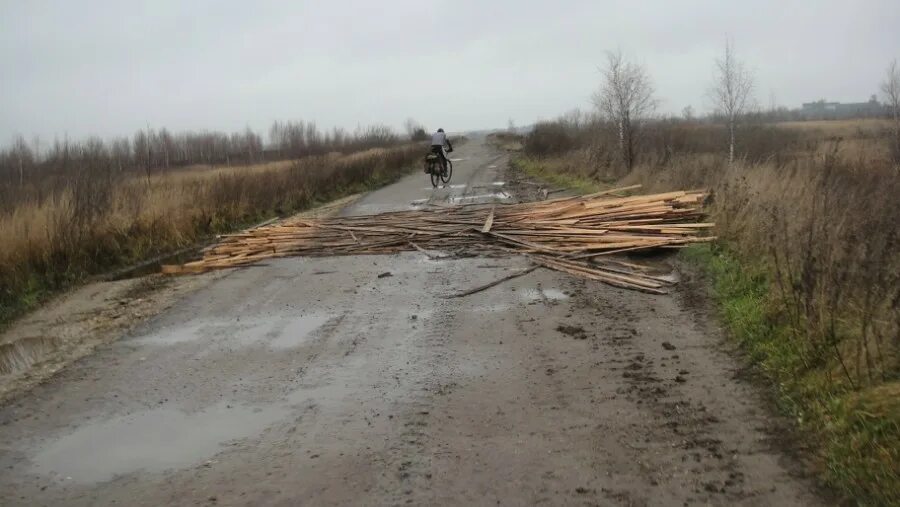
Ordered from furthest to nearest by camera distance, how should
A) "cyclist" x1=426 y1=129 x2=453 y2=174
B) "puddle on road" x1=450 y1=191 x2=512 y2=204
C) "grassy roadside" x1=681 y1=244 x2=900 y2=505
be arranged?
"cyclist" x1=426 y1=129 x2=453 y2=174 < "puddle on road" x1=450 y1=191 x2=512 y2=204 < "grassy roadside" x1=681 y1=244 x2=900 y2=505

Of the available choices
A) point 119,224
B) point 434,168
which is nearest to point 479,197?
point 434,168

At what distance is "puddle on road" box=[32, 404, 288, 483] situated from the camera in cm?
427

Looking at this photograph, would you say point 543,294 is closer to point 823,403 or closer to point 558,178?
point 823,403

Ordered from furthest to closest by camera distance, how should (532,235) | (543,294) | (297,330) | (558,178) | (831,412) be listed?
(558,178), (532,235), (543,294), (297,330), (831,412)

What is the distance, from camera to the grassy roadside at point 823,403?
3.55m

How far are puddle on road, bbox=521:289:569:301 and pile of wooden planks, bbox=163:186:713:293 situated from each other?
0.82 metres

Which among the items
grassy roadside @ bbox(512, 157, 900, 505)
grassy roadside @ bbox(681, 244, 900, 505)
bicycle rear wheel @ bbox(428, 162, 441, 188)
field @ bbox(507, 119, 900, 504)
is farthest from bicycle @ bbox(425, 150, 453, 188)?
grassy roadside @ bbox(681, 244, 900, 505)

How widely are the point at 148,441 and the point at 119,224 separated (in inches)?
379

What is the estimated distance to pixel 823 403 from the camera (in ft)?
14.5

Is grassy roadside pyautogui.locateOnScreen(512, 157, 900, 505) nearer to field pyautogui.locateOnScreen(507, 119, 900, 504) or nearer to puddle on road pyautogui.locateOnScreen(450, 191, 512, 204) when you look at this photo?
field pyautogui.locateOnScreen(507, 119, 900, 504)

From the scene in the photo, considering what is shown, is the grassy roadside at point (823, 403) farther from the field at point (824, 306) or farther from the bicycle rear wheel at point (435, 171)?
the bicycle rear wheel at point (435, 171)

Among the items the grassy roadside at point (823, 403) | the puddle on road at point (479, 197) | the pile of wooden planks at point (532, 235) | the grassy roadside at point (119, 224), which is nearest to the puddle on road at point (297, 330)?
the pile of wooden planks at point (532, 235)

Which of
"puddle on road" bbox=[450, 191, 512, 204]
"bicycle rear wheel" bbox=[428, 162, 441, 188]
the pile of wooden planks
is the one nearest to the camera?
the pile of wooden planks

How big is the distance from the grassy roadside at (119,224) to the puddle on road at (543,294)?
21.5 feet
